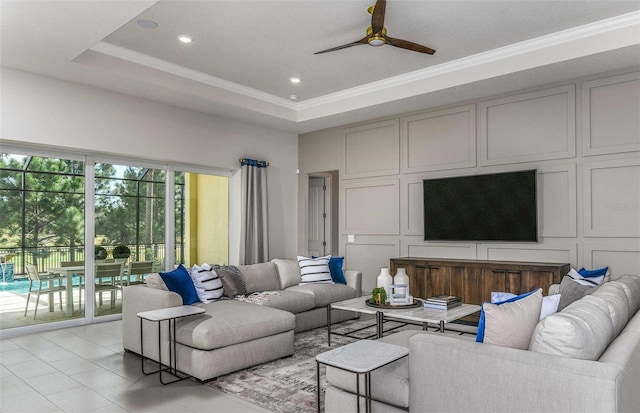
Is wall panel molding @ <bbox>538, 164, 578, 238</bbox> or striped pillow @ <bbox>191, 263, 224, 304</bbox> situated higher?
wall panel molding @ <bbox>538, 164, 578, 238</bbox>

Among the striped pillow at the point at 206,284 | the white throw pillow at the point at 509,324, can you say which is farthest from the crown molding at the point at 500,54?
the white throw pillow at the point at 509,324

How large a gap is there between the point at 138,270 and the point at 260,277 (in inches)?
69.1

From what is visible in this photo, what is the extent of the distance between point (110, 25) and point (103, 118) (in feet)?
6.42

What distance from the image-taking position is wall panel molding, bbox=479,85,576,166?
489 cm

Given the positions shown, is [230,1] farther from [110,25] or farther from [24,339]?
[24,339]

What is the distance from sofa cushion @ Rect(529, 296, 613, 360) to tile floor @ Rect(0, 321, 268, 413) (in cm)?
180

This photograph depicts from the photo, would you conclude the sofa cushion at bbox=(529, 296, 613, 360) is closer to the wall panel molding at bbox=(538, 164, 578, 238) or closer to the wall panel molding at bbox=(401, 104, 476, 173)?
the wall panel molding at bbox=(538, 164, 578, 238)

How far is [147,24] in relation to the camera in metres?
4.01

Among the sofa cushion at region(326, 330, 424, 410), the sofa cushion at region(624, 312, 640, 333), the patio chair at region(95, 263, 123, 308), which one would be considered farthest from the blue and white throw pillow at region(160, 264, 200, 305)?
the sofa cushion at region(624, 312, 640, 333)

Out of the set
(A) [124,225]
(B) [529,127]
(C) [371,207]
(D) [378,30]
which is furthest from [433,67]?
(A) [124,225]

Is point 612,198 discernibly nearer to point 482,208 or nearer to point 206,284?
point 482,208

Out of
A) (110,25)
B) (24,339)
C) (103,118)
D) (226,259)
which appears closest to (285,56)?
(110,25)

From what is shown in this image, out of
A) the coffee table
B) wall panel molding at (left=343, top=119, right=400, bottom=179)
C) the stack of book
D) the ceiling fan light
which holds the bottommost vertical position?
the coffee table

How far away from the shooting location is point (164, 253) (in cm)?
598
